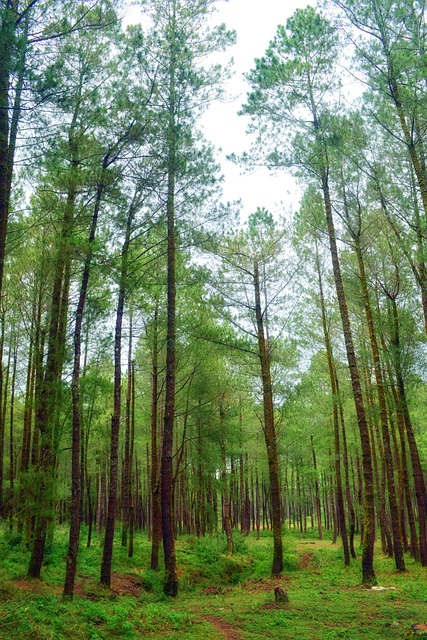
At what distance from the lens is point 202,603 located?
995 cm

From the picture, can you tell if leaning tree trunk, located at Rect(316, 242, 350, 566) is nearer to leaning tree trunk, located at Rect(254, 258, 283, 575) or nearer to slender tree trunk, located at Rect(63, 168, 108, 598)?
leaning tree trunk, located at Rect(254, 258, 283, 575)

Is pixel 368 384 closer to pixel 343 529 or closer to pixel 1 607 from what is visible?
pixel 343 529

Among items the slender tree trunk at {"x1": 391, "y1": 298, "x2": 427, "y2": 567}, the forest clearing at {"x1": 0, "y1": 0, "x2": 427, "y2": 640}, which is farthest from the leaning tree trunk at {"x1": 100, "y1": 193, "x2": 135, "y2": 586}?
the slender tree trunk at {"x1": 391, "y1": 298, "x2": 427, "y2": 567}

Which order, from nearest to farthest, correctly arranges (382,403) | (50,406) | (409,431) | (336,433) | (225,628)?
(225,628), (50,406), (382,403), (409,431), (336,433)

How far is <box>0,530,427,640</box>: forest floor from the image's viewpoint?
6.39 m

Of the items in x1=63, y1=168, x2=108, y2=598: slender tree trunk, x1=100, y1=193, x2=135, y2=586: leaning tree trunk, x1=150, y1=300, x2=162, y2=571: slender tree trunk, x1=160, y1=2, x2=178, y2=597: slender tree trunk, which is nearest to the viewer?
x1=63, y1=168, x2=108, y2=598: slender tree trunk

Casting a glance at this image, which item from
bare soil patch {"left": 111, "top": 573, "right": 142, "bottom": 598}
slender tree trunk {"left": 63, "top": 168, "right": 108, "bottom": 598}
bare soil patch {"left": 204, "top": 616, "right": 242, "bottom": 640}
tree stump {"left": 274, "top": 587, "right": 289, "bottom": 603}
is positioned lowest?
bare soil patch {"left": 111, "top": 573, "right": 142, "bottom": 598}

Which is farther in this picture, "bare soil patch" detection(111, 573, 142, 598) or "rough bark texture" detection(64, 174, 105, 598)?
"bare soil patch" detection(111, 573, 142, 598)

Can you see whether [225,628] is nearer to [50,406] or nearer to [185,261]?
[50,406]

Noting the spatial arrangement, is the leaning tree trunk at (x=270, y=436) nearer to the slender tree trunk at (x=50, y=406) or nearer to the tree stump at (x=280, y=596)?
the tree stump at (x=280, y=596)

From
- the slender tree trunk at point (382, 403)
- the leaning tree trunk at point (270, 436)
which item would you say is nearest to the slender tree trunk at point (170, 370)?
the leaning tree trunk at point (270, 436)

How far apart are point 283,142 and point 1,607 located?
12073mm

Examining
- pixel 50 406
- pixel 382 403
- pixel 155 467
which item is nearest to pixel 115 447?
pixel 50 406

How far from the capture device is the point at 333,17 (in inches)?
396
